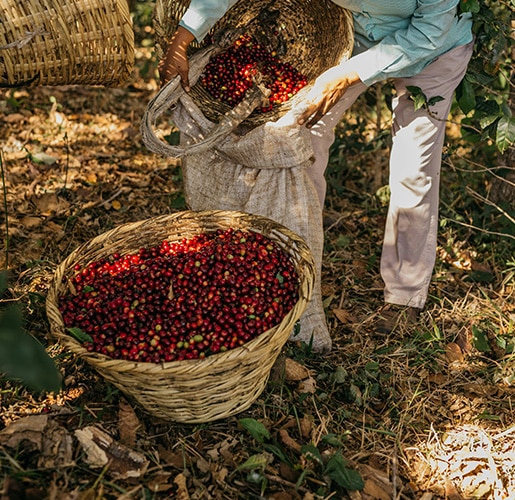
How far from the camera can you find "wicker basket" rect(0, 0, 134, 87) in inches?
89.0

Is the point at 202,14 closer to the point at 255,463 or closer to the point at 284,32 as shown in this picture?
the point at 284,32

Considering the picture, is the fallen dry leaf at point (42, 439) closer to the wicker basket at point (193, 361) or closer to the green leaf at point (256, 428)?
the wicker basket at point (193, 361)

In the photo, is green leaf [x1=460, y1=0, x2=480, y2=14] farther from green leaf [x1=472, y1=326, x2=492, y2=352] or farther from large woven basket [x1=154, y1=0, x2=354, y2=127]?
green leaf [x1=472, y1=326, x2=492, y2=352]

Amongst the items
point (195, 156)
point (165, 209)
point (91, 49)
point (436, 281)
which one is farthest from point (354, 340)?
point (91, 49)

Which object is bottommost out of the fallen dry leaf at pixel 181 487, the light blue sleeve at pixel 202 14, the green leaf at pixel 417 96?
the fallen dry leaf at pixel 181 487

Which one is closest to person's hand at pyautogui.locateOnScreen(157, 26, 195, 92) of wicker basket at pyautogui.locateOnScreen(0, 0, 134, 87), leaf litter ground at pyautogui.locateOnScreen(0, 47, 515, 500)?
wicker basket at pyautogui.locateOnScreen(0, 0, 134, 87)

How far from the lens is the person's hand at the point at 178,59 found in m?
2.47

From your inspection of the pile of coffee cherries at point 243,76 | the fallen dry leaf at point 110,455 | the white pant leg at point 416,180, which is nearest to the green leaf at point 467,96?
the white pant leg at point 416,180

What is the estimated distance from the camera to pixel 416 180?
9.34 ft

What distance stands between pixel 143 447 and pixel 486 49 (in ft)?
7.86

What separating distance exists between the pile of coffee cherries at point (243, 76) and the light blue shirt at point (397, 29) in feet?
1.21

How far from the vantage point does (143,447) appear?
2.22 m

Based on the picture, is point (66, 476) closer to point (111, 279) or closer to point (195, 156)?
point (111, 279)

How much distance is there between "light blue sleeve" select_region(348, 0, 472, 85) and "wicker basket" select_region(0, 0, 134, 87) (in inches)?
39.7
